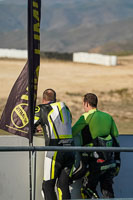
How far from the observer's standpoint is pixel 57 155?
15.8 ft

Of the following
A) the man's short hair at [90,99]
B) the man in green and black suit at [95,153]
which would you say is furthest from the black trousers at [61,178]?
the man's short hair at [90,99]

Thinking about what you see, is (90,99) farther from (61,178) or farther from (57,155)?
(61,178)

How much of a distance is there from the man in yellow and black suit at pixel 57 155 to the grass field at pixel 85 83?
→ 1016 cm

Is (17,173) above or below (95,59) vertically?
below

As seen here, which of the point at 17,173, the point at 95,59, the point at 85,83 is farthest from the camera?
the point at 95,59

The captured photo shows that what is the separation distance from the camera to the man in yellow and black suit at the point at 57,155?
482 centimetres

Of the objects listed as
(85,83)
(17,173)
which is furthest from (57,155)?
(85,83)

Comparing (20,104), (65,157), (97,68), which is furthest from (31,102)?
(97,68)

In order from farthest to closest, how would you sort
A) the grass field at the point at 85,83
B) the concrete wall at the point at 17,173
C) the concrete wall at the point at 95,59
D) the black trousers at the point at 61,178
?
the concrete wall at the point at 95,59 < the grass field at the point at 85,83 < the concrete wall at the point at 17,173 < the black trousers at the point at 61,178

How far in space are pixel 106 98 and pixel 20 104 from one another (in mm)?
18715

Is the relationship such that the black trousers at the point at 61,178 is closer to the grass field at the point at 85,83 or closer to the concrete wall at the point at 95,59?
the grass field at the point at 85,83

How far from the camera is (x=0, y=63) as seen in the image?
37.4 metres

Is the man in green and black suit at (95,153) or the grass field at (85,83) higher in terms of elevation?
the grass field at (85,83)

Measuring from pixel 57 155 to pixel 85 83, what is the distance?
24.9 m
